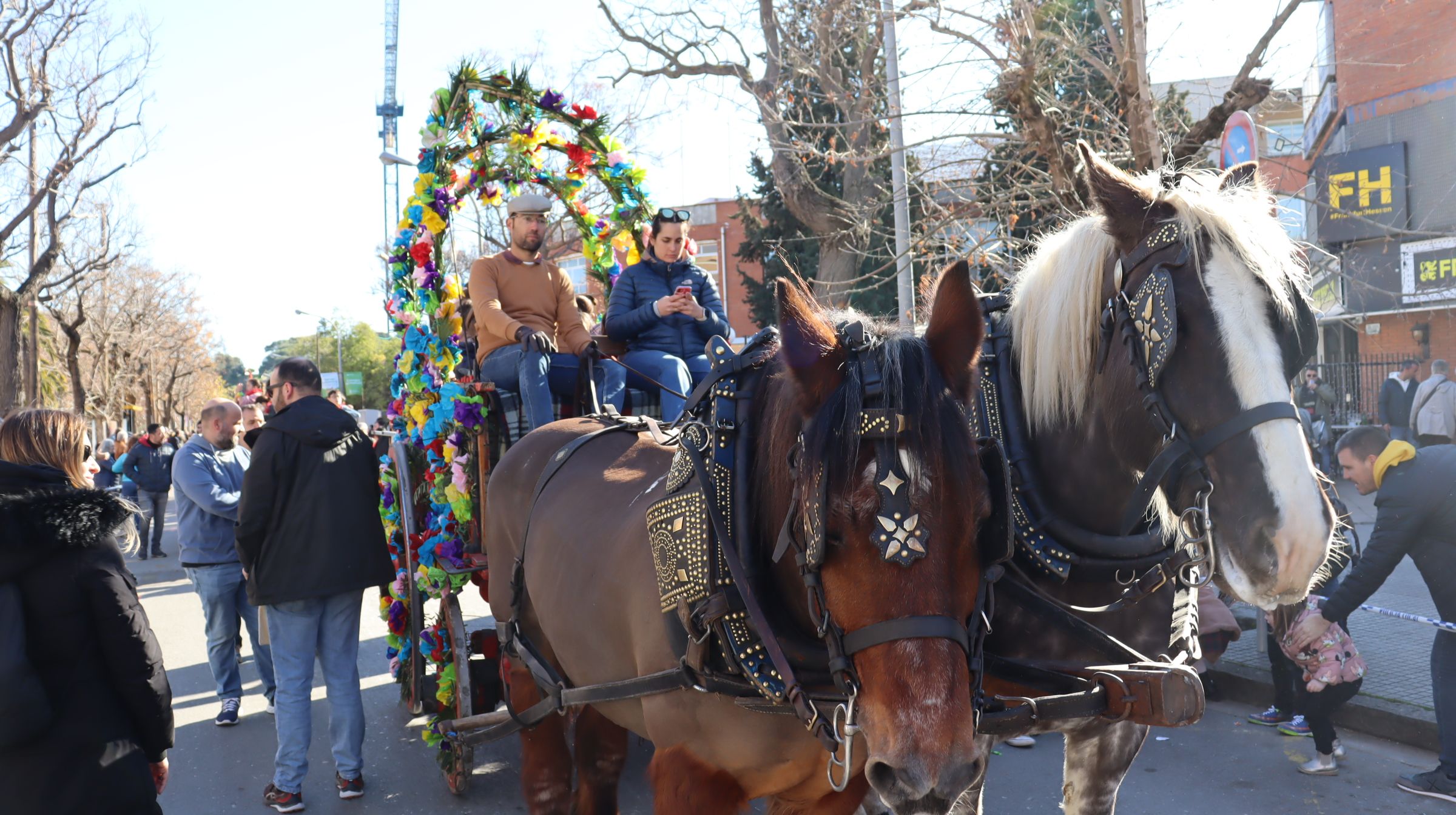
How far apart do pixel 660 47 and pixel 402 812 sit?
11.8 metres

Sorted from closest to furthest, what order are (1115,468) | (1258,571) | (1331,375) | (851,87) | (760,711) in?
(1258,571) < (760,711) < (1115,468) < (851,87) < (1331,375)

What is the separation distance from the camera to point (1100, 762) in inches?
120

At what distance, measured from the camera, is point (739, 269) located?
2470 centimetres

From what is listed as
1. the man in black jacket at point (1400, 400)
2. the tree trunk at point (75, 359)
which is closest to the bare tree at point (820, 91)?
the man in black jacket at point (1400, 400)

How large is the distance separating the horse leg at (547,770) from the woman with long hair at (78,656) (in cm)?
129

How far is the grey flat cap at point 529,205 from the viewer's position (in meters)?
5.29

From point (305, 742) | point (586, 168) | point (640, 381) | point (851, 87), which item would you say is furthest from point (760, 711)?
point (851, 87)

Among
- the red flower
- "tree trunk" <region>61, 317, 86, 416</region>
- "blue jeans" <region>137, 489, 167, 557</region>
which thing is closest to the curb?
the red flower

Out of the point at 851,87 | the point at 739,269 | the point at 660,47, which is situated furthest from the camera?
the point at 739,269

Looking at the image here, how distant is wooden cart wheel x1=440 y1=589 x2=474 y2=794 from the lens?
15.3ft

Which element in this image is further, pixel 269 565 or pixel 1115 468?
pixel 269 565

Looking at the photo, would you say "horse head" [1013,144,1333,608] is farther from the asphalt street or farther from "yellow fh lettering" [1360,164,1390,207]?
"yellow fh lettering" [1360,164,1390,207]

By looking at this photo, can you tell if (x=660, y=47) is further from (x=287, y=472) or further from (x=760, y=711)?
(x=760, y=711)

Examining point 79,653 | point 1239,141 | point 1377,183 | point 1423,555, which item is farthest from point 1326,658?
point 1377,183
